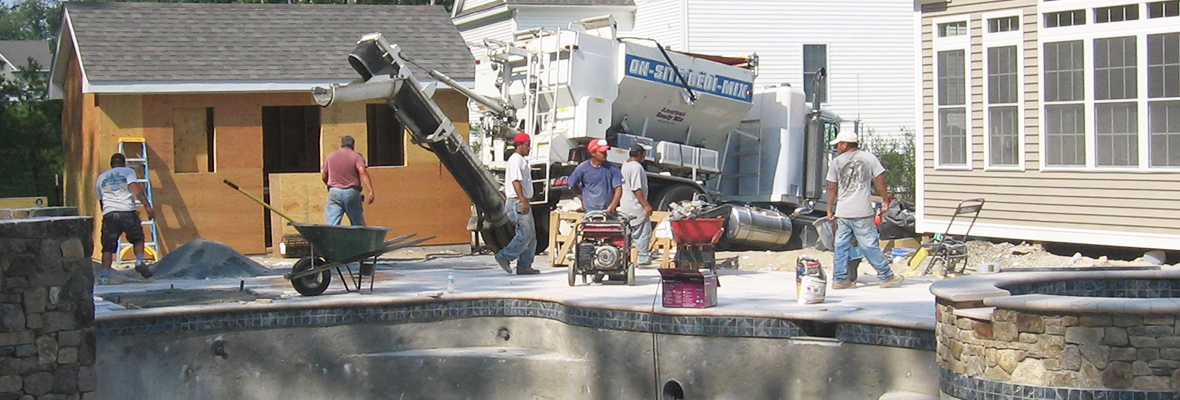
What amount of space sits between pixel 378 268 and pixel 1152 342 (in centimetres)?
985

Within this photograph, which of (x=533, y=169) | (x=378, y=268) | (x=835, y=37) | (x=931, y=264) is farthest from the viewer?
(x=835, y=37)

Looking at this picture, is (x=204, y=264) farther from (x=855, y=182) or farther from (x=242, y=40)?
(x=855, y=182)

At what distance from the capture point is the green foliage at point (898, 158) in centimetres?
2580

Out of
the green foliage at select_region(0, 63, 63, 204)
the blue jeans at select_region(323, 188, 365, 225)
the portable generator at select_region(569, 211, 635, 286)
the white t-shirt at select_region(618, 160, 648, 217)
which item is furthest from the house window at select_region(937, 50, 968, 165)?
the green foliage at select_region(0, 63, 63, 204)

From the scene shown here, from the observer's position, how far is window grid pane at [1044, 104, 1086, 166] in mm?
15250

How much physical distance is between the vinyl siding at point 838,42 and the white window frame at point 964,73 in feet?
34.3

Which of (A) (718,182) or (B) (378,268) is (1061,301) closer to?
(B) (378,268)

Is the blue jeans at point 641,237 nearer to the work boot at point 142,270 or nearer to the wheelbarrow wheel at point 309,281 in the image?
the wheelbarrow wheel at point 309,281

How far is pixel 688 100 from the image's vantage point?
58.7 feet

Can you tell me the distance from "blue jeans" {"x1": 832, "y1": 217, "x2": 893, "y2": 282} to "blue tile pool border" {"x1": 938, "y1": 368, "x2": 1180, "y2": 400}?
3.46 metres

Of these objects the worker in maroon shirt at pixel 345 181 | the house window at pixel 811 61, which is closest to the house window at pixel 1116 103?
the worker in maroon shirt at pixel 345 181

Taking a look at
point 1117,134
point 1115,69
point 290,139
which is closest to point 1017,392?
point 1117,134

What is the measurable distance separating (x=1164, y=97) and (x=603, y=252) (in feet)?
21.7

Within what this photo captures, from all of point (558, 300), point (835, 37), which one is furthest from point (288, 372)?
point (835, 37)
